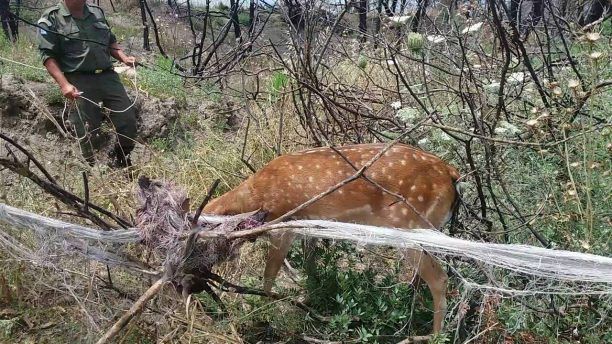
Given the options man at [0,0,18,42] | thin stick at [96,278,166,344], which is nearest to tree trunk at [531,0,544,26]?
thin stick at [96,278,166,344]

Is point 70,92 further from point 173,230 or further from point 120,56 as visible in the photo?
point 173,230

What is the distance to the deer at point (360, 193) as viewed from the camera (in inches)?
161

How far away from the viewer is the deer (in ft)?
13.4

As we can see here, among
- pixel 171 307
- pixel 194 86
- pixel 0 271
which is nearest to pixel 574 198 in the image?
pixel 171 307

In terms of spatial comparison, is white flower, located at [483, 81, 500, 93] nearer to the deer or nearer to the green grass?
the deer

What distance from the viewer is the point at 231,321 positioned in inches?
148

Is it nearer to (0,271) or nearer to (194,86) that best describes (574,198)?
(0,271)

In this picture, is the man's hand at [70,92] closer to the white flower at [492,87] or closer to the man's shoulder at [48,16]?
the man's shoulder at [48,16]

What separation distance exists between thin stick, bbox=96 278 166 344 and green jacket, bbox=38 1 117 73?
12.7ft

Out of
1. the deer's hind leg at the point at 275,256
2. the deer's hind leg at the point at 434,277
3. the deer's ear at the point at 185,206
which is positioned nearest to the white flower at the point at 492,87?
the deer's hind leg at the point at 434,277

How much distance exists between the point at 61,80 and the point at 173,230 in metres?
3.47

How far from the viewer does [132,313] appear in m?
3.29

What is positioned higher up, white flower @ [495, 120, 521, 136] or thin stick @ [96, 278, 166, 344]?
white flower @ [495, 120, 521, 136]

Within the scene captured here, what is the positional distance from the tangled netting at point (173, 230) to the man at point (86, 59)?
3165mm
